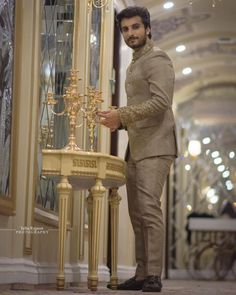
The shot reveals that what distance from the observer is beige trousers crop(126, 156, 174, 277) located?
446 centimetres

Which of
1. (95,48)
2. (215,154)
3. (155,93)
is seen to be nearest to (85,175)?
(155,93)

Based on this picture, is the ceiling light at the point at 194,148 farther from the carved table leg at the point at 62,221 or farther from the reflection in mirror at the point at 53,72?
the carved table leg at the point at 62,221

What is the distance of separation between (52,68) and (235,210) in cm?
1232

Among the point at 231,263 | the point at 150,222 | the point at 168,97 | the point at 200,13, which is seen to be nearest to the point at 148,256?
the point at 150,222

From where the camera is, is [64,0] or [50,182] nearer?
[50,182]

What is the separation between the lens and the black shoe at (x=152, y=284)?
4.34m

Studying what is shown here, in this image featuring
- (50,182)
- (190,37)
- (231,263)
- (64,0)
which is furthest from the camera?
(231,263)

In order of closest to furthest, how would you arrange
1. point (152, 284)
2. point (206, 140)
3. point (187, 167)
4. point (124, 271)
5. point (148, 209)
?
point (152, 284) → point (148, 209) → point (124, 271) → point (187, 167) → point (206, 140)

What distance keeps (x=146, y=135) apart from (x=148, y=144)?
0.19ft

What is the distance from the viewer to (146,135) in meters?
4.57

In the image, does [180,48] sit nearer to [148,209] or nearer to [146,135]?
[146,135]

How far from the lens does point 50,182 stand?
18.6 feet

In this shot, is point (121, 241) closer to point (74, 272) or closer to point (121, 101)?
point (121, 101)

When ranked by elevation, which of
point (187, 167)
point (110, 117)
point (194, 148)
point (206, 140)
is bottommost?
point (110, 117)
